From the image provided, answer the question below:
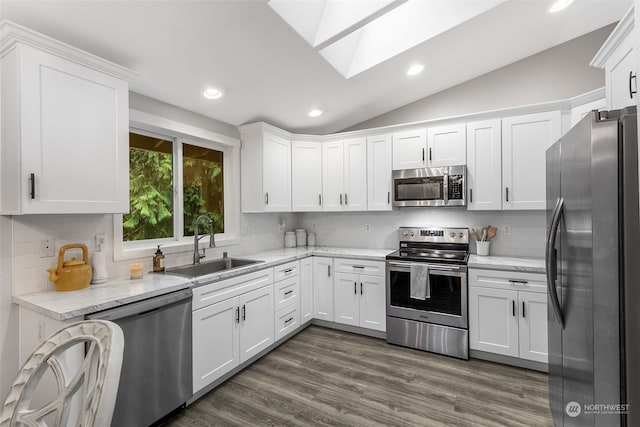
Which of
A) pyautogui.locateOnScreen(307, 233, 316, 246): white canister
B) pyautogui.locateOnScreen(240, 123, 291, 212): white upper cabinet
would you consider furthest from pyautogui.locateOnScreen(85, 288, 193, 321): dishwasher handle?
pyautogui.locateOnScreen(307, 233, 316, 246): white canister

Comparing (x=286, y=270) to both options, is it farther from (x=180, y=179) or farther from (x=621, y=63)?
(x=621, y=63)

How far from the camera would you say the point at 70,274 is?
1864mm

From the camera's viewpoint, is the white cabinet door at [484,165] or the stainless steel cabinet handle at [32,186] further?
the white cabinet door at [484,165]

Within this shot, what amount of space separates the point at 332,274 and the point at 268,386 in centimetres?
143

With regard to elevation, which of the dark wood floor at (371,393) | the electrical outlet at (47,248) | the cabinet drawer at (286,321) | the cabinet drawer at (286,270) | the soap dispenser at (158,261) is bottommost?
the dark wood floor at (371,393)

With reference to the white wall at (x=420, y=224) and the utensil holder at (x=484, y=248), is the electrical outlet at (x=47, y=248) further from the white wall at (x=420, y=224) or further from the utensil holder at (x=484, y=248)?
the utensil holder at (x=484, y=248)

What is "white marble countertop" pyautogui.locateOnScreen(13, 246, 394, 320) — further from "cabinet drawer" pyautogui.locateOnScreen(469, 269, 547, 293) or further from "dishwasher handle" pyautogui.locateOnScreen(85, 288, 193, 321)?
"cabinet drawer" pyautogui.locateOnScreen(469, 269, 547, 293)

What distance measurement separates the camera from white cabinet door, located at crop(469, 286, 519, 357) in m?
2.65

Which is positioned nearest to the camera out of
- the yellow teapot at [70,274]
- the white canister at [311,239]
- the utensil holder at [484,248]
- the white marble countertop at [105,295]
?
the white marble countertop at [105,295]

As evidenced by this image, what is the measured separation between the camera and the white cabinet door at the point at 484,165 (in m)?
2.99

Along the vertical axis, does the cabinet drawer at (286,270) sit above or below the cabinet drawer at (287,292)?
above

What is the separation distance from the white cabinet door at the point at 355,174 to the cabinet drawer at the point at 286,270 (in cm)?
100

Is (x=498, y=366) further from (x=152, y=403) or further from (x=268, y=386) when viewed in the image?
(x=152, y=403)

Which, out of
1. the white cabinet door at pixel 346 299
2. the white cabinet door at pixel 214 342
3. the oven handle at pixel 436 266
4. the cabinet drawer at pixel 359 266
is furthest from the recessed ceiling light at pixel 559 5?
the white cabinet door at pixel 214 342
